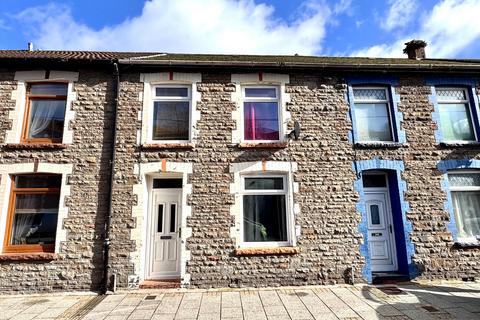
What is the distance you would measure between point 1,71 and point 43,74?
44.2 inches

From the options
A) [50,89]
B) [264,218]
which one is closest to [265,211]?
[264,218]

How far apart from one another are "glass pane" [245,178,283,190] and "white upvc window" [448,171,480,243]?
463 cm

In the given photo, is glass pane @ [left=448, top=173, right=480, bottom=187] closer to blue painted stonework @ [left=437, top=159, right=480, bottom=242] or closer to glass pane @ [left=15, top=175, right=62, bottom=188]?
blue painted stonework @ [left=437, top=159, right=480, bottom=242]

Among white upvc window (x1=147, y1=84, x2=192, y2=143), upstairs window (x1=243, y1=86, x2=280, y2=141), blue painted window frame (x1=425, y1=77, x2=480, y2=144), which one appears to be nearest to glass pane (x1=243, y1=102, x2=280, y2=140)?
upstairs window (x1=243, y1=86, x2=280, y2=141)

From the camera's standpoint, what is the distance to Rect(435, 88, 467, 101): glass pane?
847cm

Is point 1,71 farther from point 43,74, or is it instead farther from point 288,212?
point 288,212

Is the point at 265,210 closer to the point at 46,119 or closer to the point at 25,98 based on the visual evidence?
the point at 46,119

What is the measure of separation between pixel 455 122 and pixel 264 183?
5.80 m

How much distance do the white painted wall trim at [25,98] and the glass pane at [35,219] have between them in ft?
4.93

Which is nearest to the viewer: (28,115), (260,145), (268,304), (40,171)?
(268,304)

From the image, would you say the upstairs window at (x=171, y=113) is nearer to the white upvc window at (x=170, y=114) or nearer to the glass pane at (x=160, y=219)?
the white upvc window at (x=170, y=114)

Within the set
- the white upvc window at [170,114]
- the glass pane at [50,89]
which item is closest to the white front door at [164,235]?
the white upvc window at [170,114]

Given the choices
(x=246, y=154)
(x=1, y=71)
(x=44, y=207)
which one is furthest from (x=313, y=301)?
(x=1, y=71)

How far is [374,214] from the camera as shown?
7.99m
